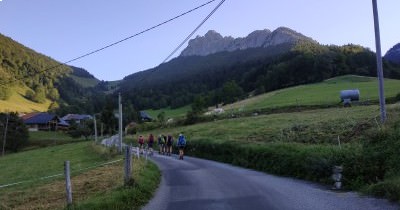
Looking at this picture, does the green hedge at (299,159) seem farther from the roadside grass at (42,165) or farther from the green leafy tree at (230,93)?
the green leafy tree at (230,93)

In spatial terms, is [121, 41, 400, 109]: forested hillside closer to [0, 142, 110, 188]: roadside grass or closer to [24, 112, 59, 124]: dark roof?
[24, 112, 59, 124]: dark roof

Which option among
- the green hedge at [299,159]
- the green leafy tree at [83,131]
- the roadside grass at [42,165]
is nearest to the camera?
the green hedge at [299,159]

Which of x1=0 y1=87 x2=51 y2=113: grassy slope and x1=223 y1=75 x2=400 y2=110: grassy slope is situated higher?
x1=0 y1=87 x2=51 y2=113: grassy slope

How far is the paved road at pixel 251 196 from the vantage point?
11493 mm

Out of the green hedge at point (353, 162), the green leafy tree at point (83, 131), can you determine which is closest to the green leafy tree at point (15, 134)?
the green leafy tree at point (83, 131)

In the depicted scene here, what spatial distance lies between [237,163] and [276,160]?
215 inches

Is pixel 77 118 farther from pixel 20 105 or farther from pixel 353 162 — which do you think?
pixel 353 162

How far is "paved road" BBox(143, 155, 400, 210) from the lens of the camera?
11.5m

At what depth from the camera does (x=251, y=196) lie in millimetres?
13211

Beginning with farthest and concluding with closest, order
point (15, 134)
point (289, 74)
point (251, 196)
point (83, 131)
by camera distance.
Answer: point (289, 74)
point (83, 131)
point (15, 134)
point (251, 196)

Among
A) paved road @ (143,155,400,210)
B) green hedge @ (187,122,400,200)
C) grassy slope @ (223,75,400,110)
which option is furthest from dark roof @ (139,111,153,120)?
paved road @ (143,155,400,210)

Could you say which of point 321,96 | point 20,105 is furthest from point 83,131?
point 20,105

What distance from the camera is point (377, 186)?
12.6 metres

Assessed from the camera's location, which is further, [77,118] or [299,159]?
[77,118]
